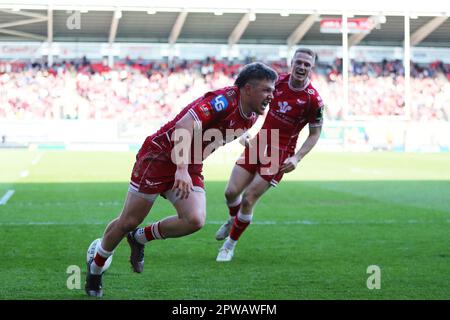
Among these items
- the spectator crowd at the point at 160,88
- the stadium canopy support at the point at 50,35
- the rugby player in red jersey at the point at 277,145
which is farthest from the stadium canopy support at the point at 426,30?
the rugby player in red jersey at the point at 277,145

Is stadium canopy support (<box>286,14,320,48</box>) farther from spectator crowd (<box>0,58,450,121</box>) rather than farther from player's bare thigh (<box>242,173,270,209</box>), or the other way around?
player's bare thigh (<box>242,173,270,209</box>)

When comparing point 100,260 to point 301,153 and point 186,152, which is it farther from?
point 301,153

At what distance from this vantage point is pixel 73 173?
968 inches

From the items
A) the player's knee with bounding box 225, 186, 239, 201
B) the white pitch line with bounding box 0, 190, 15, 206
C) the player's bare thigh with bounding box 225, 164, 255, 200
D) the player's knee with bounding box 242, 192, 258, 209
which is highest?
the player's bare thigh with bounding box 225, 164, 255, 200

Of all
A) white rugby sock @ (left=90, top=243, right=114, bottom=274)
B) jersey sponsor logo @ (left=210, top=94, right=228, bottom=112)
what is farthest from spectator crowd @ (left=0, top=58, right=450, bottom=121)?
jersey sponsor logo @ (left=210, top=94, right=228, bottom=112)

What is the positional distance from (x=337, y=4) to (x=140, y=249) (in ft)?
124

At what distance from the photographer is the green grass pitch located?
25.2 ft

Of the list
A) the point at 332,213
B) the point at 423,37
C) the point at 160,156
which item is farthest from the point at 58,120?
the point at 160,156

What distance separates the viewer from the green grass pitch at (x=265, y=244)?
7.67 meters

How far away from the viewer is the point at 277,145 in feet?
34.0

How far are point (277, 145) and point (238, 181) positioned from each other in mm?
646

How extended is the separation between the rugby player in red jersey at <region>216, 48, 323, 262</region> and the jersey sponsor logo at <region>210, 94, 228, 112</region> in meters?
2.68

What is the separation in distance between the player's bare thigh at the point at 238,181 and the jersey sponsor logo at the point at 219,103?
3.53 metres

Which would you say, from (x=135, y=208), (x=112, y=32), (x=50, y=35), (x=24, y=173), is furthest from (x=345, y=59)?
(x=135, y=208)
